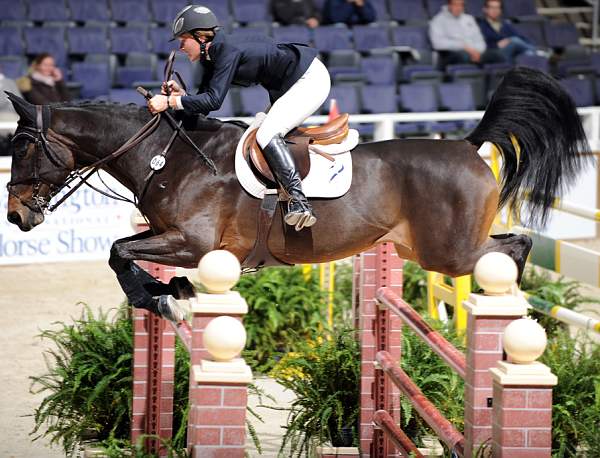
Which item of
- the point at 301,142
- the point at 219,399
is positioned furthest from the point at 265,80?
the point at 219,399

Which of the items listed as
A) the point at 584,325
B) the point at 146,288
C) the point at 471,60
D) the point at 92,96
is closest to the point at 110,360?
the point at 146,288

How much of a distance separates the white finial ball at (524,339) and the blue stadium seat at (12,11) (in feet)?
33.8

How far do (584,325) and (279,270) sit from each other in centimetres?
221

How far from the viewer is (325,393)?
5.02 metres

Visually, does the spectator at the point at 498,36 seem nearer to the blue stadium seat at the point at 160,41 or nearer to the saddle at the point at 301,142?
the blue stadium seat at the point at 160,41

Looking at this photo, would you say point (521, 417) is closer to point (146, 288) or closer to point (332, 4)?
point (146, 288)

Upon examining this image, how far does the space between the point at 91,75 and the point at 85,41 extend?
675mm

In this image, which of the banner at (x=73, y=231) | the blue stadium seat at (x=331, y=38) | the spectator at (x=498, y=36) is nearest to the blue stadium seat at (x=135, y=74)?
the blue stadium seat at (x=331, y=38)

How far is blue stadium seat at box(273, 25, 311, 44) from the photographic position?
483 inches

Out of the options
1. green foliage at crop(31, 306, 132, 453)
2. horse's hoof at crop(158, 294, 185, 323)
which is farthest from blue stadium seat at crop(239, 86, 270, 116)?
horse's hoof at crop(158, 294, 185, 323)

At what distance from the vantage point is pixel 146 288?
181 inches

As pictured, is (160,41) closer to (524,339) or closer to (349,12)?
(349,12)

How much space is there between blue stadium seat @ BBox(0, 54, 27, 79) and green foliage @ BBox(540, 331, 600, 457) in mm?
7547

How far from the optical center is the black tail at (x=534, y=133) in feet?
16.6
